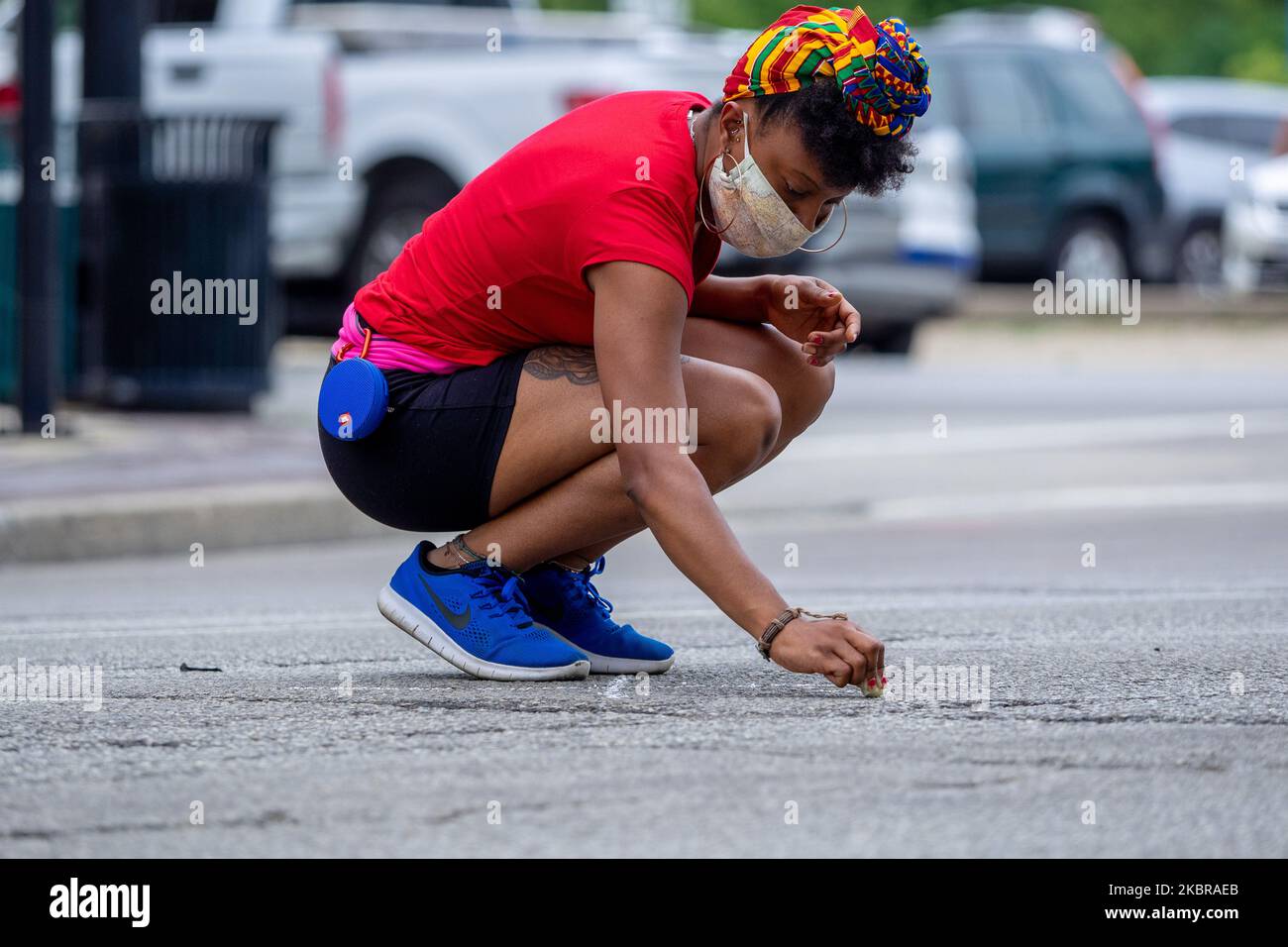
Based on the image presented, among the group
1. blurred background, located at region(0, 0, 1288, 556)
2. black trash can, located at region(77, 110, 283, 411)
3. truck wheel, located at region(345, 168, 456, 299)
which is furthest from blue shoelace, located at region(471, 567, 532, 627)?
truck wheel, located at region(345, 168, 456, 299)

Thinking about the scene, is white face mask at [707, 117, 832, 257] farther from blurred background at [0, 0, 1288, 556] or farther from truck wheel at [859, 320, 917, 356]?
truck wheel at [859, 320, 917, 356]

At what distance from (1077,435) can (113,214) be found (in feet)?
15.9

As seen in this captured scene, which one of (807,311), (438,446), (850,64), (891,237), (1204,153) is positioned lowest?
(438,446)

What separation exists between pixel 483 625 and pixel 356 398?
47 cm

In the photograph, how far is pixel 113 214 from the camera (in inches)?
392

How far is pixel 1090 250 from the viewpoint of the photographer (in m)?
17.0

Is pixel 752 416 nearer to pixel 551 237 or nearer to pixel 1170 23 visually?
pixel 551 237

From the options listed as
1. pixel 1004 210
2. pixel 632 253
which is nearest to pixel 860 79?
pixel 632 253

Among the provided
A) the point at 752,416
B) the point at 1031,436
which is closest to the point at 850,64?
the point at 752,416

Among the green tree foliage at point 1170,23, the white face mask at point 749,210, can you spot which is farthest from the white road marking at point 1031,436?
the green tree foliage at point 1170,23

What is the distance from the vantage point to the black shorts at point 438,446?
12.8 ft

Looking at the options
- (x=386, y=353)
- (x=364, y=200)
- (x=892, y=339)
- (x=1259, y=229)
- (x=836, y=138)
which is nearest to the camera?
(x=836, y=138)

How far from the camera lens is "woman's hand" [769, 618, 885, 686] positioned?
342 cm

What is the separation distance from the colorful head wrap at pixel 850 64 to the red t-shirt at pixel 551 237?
20cm
